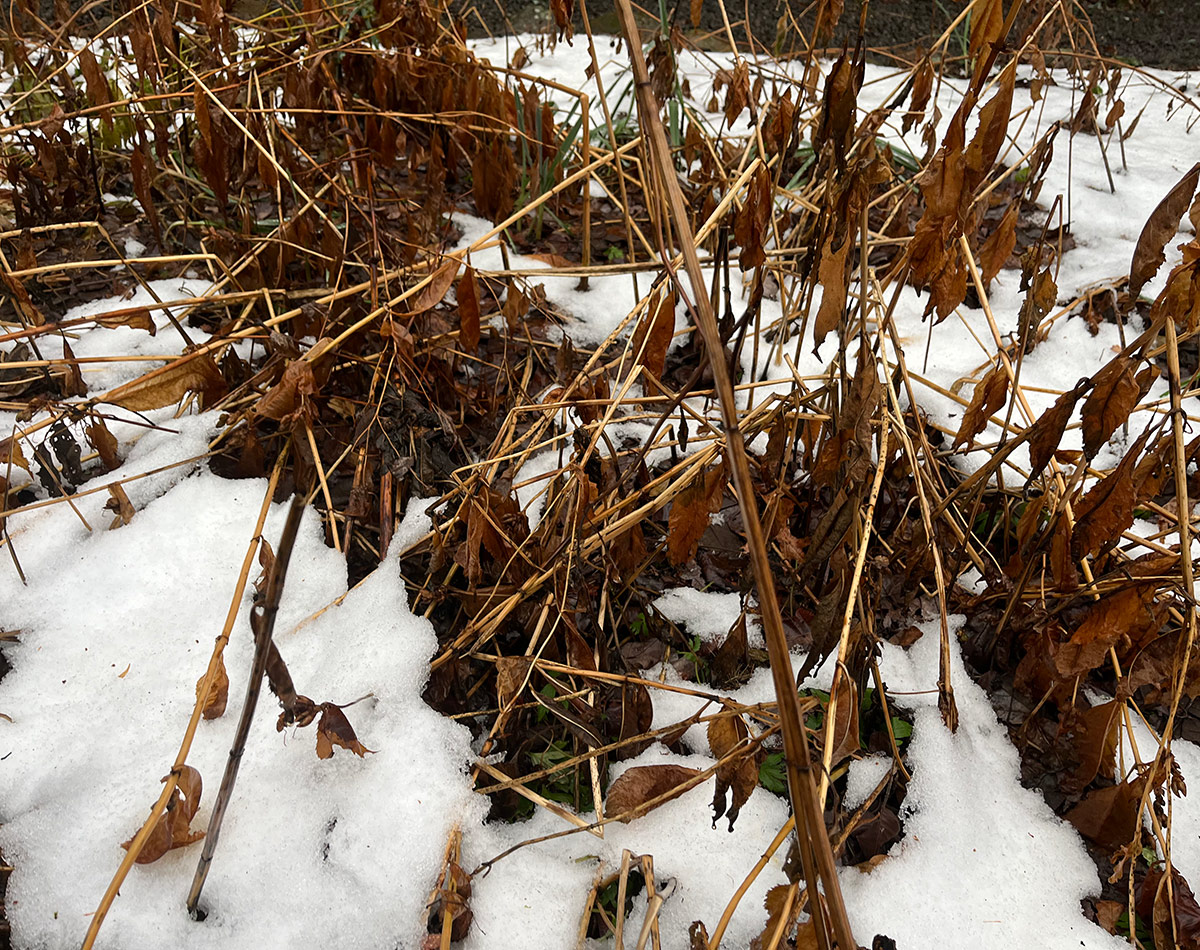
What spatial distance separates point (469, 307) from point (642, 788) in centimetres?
75

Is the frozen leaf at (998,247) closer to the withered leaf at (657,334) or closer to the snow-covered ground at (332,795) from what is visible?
the withered leaf at (657,334)

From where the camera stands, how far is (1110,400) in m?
0.83

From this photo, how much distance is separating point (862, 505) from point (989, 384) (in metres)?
0.25

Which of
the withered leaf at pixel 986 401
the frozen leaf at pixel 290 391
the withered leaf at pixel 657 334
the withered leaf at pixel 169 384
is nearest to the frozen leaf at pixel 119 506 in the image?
Result: the withered leaf at pixel 169 384

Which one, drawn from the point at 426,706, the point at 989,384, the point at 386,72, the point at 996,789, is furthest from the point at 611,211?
the point at 996,789

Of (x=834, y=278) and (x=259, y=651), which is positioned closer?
(x=259, y=651)

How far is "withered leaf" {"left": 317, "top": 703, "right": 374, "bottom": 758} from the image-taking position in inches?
34.1

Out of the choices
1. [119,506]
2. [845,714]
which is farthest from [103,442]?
[845,714]

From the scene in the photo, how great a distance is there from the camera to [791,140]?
1.34 meters

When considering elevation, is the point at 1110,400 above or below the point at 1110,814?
above

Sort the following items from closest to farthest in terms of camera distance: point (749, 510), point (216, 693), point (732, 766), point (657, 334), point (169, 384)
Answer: point (749, 510), point (732, 766), point (216, 693), point (657, 334), point (169, 384)

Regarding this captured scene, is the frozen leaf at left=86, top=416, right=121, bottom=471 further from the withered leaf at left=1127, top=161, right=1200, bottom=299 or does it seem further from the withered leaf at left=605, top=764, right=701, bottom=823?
the withered leaf at left=1127, top=161, right=1200, bottom=299

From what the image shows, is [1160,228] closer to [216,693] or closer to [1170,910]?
[1170,910]

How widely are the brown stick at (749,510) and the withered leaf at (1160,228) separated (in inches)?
21.4
